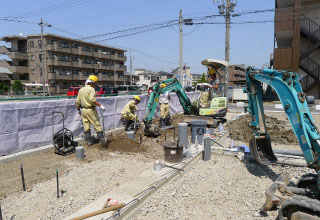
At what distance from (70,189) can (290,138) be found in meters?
6.99

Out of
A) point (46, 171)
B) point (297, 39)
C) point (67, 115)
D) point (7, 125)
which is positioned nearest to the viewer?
point (46, 171)

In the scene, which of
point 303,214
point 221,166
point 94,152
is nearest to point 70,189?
point 94,152

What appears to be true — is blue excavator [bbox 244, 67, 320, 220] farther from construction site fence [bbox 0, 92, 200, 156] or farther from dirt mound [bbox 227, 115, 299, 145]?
construction site fence [bbox 0, 92, 200, 156]

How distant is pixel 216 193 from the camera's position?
169 inches

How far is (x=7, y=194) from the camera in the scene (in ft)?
13.7

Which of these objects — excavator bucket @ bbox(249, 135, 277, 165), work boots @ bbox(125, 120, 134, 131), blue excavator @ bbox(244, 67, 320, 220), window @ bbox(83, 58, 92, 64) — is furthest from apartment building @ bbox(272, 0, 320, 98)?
window @ bbox(83, 58, 92, 64)

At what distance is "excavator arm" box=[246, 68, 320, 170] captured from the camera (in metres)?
3.50

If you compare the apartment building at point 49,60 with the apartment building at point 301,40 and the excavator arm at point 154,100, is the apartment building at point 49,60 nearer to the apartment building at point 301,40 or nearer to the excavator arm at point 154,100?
the apartment building at point 301,40

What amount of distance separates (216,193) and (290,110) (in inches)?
71.6

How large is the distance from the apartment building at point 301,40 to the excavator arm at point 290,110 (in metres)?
18.1

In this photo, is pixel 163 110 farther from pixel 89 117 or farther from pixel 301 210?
pixel 301 210

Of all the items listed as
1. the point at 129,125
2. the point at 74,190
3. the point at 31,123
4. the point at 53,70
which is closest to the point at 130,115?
the point at 129,125

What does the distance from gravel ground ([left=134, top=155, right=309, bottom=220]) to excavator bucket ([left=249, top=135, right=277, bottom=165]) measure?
1.21ft

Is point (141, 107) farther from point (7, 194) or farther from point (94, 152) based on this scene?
point (7, 194)
